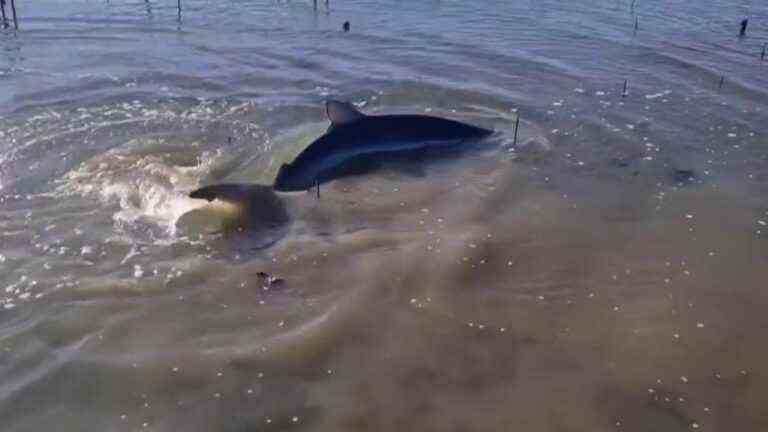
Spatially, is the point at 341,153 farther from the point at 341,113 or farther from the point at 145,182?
the point at 145,182

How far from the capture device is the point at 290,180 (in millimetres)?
10562

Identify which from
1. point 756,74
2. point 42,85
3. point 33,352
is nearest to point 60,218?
point 33,352

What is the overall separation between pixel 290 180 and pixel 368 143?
1.90 meters

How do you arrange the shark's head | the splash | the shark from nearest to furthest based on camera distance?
the splash → the shark → the shark's head

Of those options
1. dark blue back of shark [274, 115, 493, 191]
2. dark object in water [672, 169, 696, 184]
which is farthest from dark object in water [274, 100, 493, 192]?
dark object in water [672, 169, 696, 184]

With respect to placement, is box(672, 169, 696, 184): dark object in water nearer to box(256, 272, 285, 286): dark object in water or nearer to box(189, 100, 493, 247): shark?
box(189, 100, 493, 247): shark

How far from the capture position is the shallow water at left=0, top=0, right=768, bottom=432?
251 inches

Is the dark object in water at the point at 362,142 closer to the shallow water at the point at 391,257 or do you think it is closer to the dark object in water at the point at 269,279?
the shallow water at the point at 391,257

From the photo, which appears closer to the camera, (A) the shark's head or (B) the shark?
(B) the shark

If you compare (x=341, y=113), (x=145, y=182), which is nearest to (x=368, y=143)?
(x=341, y=113)

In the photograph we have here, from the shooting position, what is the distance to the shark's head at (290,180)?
10.4 metres

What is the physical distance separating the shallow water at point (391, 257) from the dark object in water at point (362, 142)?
50cm

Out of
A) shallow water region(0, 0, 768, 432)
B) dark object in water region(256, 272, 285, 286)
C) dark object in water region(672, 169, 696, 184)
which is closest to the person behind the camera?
shallow water region(0, 0, 768, 432)

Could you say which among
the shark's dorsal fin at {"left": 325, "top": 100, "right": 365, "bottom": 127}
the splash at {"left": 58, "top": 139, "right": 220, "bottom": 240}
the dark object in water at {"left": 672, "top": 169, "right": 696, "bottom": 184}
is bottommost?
the splash at {"left": 58, "top": 139, "right": 220, "bottom": 240}
